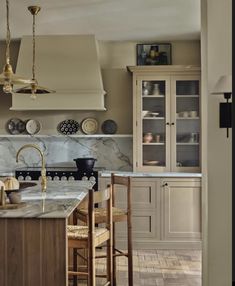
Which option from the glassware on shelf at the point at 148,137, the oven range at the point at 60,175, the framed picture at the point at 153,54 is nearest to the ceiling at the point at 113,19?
the framed picture at the point at 153,54

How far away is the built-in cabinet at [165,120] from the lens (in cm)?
573

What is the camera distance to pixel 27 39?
5789 mm

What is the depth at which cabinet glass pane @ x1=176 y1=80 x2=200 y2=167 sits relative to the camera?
576cm

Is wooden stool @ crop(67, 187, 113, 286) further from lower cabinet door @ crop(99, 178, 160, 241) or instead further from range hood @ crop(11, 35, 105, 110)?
range hood @ crop(11, 35, 105, 110)

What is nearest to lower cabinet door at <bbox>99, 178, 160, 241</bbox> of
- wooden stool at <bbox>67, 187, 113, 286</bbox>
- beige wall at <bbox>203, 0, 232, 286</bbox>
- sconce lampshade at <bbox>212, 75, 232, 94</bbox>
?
wooden stool at <bbox>67, 187, 113, 286</bbox>

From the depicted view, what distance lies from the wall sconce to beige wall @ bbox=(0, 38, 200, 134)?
3.44 meters

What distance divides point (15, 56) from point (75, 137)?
4.36 feet

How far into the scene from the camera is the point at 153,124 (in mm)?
5828

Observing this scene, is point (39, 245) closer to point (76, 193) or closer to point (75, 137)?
point (76, 193)

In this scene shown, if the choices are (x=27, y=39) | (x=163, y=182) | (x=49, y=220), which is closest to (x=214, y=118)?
(x=49, y=220)

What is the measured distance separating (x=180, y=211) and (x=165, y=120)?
1141 mm

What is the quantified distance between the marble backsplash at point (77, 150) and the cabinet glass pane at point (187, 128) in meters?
0.70

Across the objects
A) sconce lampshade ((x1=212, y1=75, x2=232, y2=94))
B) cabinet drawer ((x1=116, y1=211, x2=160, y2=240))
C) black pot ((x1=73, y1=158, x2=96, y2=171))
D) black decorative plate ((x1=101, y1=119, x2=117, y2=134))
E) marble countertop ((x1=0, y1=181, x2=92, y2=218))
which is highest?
sconce lampshade ((x1=212, y1=75, x2=232, y2=94))

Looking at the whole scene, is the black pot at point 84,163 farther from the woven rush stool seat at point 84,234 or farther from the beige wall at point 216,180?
the beige wall at point 216,180
